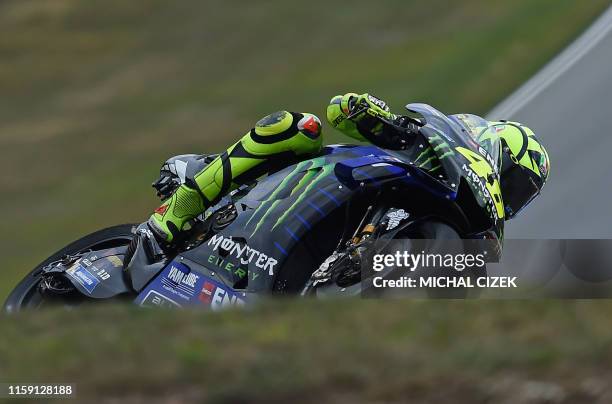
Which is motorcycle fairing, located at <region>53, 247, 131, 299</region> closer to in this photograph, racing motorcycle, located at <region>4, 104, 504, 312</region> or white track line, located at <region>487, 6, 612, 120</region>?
racing motorcycle, located at <region>4, 104, 504, 312</region>

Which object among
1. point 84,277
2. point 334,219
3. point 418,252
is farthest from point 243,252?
point 84,277

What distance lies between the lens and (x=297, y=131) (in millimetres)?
5762

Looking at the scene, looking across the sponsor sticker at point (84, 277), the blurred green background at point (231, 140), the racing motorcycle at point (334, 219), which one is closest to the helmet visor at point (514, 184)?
the racing motorcycle at point (334, 219)

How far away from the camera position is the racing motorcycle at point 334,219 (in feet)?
17.6

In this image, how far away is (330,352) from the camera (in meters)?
3.88

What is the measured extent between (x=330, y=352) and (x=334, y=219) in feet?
5.66

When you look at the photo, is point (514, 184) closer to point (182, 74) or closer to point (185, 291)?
point (185, 291)

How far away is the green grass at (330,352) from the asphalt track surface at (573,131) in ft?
13.6

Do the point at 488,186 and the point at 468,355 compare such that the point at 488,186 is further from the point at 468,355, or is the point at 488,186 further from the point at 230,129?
the point at 230,129

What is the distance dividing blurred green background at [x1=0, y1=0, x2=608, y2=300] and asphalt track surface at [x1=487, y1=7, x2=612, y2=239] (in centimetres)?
39

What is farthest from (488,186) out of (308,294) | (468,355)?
(468,355)

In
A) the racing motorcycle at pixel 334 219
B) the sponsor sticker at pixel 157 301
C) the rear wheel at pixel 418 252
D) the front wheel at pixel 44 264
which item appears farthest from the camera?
the front wheel at pixel 44 264

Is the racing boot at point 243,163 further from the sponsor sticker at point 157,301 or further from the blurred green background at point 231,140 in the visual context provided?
the blurred green background at point 231,140

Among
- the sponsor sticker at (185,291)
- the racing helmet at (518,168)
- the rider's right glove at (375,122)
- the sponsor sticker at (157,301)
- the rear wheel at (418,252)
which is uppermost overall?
the rider's right glove at (375,122)
